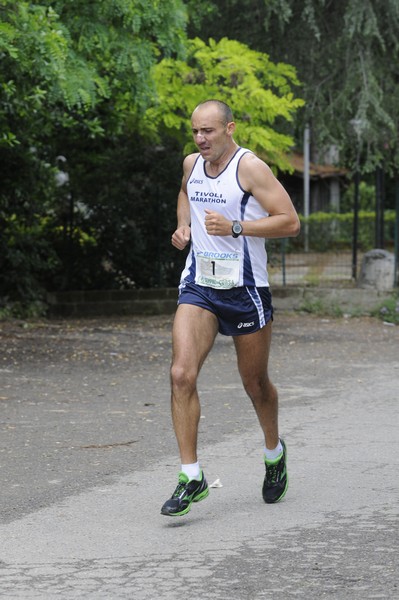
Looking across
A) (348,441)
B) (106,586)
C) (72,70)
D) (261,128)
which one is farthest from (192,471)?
(261,128)

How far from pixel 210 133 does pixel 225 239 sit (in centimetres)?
55

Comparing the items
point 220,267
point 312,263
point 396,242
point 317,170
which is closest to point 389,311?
point 396,242

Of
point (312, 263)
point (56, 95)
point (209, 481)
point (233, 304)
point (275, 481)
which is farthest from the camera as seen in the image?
point (312, 263)

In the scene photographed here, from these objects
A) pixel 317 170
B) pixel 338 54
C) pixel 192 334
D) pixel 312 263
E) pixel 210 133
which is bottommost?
pixel 312 263

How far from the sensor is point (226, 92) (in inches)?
663

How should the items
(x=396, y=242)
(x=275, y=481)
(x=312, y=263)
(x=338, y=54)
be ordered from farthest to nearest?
(x=312, y=263), (x=338, y=54), (x=396, y=242), (x=275, y=481)

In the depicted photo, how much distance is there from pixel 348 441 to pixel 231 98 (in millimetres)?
9241

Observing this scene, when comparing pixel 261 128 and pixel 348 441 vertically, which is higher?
pixel 261 128

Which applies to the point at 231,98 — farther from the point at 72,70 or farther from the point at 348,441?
the point at 348,441

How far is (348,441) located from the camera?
324 inches

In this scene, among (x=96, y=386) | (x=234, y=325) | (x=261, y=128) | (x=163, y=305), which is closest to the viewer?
(x=234, y=325)

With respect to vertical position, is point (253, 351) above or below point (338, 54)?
below

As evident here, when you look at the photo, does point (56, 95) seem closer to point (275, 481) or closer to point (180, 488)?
point (275, 481)

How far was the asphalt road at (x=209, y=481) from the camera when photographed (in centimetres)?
504
